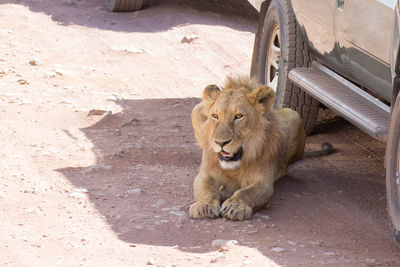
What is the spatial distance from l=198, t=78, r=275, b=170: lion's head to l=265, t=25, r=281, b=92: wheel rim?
5.40 feet

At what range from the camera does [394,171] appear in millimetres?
4270

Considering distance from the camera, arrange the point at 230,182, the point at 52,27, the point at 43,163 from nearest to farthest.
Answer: the point at 230,182 < the point at 43,163 < the point at 52,27

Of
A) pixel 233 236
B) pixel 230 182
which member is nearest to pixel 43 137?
pixel 230 182

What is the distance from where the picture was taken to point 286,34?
6594mm

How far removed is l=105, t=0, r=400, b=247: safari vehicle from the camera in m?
4.29

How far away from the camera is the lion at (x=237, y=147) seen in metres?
4.97

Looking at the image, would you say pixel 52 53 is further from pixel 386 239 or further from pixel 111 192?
pixel 386 239

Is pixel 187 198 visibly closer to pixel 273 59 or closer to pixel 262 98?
pixel 262 98

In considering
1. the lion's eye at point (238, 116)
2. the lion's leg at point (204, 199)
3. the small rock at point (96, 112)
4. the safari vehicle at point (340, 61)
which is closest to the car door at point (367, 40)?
the safari vehicle at point (340, 61)

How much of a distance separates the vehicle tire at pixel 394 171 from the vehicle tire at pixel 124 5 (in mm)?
7872

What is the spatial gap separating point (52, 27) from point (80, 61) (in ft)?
5.56

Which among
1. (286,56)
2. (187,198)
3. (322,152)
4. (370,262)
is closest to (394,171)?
(370,262)

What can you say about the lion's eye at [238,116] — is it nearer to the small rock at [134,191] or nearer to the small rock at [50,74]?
the small rock at [134,191]

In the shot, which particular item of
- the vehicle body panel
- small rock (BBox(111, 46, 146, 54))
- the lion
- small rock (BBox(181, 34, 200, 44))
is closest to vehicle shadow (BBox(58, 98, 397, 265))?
the lion
